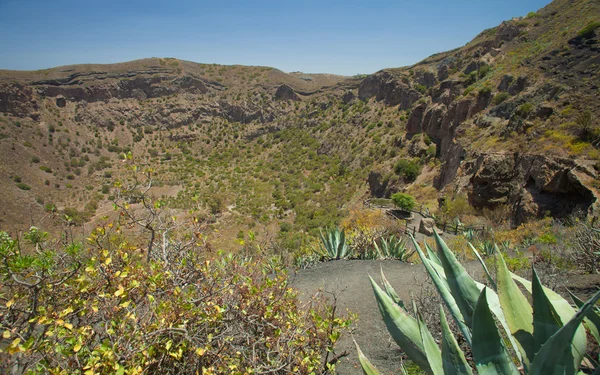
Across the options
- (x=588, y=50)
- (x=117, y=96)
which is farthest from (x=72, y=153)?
(x=588, y=50)

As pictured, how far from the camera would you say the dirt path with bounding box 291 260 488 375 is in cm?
350

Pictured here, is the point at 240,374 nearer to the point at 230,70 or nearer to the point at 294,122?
the point at 294,122

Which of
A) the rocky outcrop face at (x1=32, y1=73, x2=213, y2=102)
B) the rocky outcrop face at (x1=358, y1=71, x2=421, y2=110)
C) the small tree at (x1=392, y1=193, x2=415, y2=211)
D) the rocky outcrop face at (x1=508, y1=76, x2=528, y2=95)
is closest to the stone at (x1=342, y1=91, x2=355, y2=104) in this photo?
the rocky outcrop face at (x1=358, y1=71, x2=421, y2=110)

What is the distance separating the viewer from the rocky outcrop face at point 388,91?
35.6 meters

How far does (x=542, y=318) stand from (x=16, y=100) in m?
53.5

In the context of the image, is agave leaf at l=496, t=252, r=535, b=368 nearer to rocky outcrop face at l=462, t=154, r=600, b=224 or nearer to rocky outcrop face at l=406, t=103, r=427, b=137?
rocky outcrop face at l=462, t=154, r=600, b=224

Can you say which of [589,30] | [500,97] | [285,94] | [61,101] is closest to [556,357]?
[500,97]

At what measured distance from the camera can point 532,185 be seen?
39.9ft

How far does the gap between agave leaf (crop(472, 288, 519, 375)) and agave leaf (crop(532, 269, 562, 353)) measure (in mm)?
194

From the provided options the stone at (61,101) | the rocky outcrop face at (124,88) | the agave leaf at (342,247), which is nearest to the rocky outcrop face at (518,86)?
the agave leaf at (342,247)

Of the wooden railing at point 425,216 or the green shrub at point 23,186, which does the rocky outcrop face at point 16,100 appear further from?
the wooden railing at point 425,216

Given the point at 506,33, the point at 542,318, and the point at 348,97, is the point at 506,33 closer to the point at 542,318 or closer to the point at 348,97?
the point at 348,97

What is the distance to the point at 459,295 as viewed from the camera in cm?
185

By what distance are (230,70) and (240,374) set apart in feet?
219
